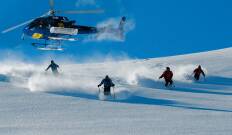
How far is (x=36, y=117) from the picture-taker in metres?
16.4

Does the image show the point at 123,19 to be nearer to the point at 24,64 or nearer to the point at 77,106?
the point at 24,64

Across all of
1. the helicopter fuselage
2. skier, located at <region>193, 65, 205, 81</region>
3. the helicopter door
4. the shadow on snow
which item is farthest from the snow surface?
the helicopter door

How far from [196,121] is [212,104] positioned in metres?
5.24

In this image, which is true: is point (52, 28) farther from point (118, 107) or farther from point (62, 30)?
point (118, 107)

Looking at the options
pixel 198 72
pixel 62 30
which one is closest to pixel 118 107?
pixel 198 72

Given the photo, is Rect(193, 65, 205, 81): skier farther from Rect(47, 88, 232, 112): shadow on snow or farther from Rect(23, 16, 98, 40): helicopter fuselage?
Rect(47, 88, 232, 112): shadow on snow

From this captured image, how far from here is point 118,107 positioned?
18.9m

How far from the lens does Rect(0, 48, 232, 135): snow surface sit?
14297 mm

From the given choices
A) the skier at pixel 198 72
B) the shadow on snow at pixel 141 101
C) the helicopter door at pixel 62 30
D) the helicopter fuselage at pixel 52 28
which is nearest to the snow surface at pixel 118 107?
the shadow on snow at pixel 141 101

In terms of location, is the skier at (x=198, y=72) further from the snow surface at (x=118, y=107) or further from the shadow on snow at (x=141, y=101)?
the shadow on snow at (x=141, y=101)

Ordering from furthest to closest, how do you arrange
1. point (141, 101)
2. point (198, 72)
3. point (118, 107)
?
1. point (198, 72)
2. point (141, 101)
3. point (118, 107)

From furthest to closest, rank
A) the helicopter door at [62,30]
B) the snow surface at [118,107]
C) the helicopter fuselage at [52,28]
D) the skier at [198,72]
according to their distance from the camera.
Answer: the helicopter fuselage at [52,28], the helicopter door at [62,30], the skier at [198,72], the snow surface at [118,107]

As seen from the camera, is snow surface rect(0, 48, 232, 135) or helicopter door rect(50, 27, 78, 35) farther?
helicopter door rect(50, 27, 78, 35)

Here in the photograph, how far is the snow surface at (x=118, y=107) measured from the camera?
14.3 metres
